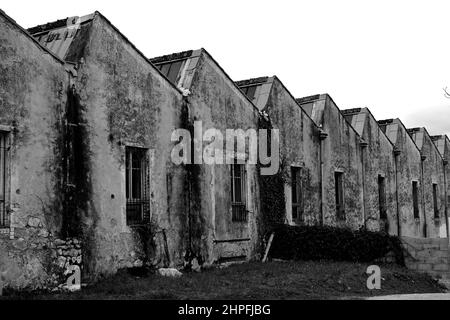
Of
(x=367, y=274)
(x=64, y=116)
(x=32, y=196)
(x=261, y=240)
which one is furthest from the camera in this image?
(x=261, y=240)

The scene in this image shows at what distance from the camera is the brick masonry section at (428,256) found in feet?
52.5

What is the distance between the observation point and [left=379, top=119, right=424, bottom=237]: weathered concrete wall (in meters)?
25.5

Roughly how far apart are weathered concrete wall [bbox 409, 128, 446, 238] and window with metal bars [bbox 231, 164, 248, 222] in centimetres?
1462

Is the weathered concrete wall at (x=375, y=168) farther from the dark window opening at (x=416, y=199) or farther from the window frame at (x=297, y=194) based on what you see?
the window frame at (x=297, y=194)

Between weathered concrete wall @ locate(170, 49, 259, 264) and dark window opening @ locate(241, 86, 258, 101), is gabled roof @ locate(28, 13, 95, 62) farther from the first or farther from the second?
dark window opening @ locate(241, 86, 258, 101)

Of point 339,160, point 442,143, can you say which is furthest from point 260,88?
point 442,143

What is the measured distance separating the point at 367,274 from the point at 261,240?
3748 millimetres

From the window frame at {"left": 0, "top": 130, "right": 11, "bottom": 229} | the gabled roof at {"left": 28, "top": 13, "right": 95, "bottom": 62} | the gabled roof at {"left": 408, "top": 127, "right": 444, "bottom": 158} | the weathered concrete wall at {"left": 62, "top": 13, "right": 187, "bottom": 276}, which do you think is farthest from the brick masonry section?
the gabled roof at {"left": 408, "top": 127, "right": 444, "bottom": 158}

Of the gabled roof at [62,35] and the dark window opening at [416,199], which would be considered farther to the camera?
the dark window opening at [416,199]

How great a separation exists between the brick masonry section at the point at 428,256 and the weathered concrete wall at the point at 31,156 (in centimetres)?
1004

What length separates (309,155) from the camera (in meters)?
19.2

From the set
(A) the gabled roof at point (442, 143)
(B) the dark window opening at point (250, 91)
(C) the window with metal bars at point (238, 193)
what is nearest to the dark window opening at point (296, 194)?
(B) the dark window opening at point (250, 91)

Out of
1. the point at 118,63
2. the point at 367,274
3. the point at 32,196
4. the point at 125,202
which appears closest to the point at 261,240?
the point at 367,274
